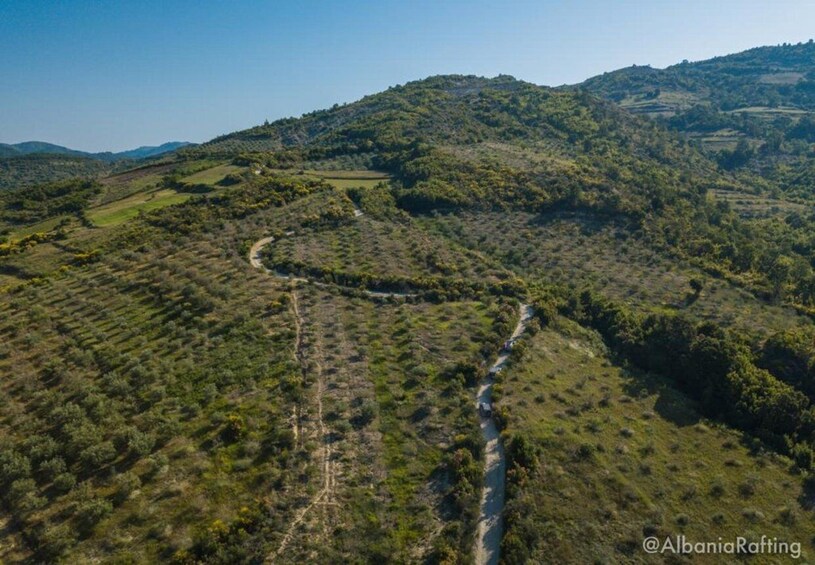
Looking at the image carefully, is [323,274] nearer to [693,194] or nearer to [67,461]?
[67,461]

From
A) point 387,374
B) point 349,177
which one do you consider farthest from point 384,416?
point 349,177

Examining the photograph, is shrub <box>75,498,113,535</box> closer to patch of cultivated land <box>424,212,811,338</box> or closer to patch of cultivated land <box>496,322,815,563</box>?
patch of cultivated land <box>496,322,815,563</box>

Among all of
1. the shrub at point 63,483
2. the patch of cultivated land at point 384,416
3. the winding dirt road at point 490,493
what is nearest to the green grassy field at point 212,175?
the patch of cultivated land at point 384,416

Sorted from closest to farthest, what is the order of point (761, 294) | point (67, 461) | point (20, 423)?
point (67, 461)
point (20, 423)
point (761, 294)

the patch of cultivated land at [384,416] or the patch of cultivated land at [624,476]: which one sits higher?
the patch of cultivated land at [384,416]

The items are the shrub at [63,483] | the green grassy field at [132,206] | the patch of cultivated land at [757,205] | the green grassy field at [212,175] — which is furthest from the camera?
the patch of cultivated land at [757,205]

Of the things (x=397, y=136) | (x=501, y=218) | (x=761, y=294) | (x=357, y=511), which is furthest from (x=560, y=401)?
(x=397, y=136)

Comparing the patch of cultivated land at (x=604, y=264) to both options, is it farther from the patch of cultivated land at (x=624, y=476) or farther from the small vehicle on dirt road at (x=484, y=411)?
the small vehicle on dirt road at (x=484, y=411)
